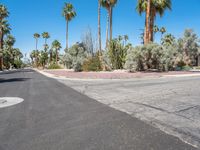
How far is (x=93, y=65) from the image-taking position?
116 feet

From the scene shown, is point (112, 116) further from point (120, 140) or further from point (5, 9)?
point (5, 9)

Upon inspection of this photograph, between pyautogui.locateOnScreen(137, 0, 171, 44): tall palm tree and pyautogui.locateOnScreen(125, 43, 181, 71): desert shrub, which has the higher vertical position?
pyautogui.locateOnScreen(137, 0, 171, 44): tall palm tree

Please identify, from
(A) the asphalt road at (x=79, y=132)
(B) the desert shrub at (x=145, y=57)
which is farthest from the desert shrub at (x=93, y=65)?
(A) the asphalt road at (x=79, y=132)

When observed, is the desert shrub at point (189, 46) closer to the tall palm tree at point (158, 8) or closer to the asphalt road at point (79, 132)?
the tall palm tree at point (158, 8)

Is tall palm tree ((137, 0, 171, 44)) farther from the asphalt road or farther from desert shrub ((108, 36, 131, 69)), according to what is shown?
the asphalt road

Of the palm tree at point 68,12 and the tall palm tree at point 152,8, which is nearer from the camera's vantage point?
the tall palm tree at point 152,8

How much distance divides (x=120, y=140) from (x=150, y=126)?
4.00 feet

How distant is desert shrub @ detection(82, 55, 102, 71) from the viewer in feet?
115

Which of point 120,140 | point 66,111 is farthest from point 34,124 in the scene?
point 120,140

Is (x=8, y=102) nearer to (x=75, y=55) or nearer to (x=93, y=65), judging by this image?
(x=93, y=65)

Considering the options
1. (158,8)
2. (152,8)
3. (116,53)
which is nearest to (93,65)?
(116,53)

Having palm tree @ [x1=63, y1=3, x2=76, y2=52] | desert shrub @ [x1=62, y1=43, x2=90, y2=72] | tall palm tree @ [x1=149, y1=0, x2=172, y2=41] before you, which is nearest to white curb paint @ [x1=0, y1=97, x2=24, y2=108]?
tall palm tree @ [x1=149, y1=0, x2=172, y2=41]

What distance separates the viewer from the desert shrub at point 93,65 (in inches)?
1384

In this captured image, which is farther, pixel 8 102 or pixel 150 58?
pixel 150 58
